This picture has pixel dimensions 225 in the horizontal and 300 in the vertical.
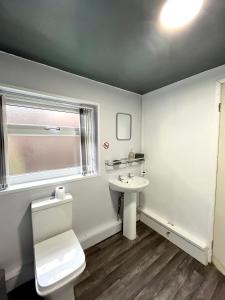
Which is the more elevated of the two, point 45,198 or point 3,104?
point 3,104

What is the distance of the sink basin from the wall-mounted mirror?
624mm

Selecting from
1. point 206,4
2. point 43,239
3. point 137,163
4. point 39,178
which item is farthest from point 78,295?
point 206,4

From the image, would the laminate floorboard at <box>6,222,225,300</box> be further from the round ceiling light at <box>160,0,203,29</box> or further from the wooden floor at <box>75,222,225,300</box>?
the round ceiling light at <box>160,0,203,29</box>

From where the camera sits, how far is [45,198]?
1554 millimetres

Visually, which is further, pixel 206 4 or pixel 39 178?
pixel 39 178

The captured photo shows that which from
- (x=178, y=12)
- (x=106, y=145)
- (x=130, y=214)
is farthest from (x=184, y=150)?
(x=178, y=12)

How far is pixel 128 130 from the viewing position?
229cm

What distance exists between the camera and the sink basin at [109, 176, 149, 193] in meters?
1.85

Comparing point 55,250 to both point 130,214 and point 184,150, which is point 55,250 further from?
point 184,150

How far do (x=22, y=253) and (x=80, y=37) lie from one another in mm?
2052

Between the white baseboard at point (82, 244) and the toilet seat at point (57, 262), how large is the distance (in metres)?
0.39

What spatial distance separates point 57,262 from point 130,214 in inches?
44.1

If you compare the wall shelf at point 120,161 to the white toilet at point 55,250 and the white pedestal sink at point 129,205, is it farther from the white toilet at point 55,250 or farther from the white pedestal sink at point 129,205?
the white toilet at point 55,250

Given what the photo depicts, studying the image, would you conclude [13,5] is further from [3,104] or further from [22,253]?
[22,253]
